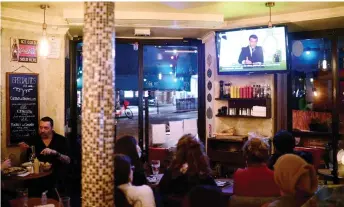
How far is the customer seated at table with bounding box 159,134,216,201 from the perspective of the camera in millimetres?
3373

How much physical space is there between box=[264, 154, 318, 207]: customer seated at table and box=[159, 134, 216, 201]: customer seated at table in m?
0.96

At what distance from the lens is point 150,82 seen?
6.80 m

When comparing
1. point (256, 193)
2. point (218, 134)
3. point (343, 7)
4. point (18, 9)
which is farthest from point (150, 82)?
point (256, 193)

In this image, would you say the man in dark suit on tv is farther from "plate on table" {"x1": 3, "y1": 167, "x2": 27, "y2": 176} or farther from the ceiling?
"plate on table" {"x1": 3, "y1": 167, "x2": 27, "y2": 176}

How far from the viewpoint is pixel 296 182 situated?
2.48m

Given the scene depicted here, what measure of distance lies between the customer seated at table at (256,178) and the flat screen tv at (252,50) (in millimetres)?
1960

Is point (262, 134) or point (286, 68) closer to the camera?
point (286, 68)

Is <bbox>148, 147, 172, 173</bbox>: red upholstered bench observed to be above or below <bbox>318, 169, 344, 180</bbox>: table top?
above

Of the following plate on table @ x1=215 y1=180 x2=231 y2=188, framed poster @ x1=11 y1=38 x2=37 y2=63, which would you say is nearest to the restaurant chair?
plate on table @ x1=215 y1=180 x2=231 y2=188

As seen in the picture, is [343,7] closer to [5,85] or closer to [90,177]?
[90,177]

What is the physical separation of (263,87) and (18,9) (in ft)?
12.5

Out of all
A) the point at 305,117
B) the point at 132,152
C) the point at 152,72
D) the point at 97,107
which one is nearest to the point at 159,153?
the point at 152,72

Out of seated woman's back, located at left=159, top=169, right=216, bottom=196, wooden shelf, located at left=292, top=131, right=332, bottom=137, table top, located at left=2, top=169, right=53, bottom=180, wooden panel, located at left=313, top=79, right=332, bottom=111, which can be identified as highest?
wooden panel, located at left=313, top=79, right=332, bottom=111

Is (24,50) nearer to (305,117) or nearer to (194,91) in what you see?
(194,91)
